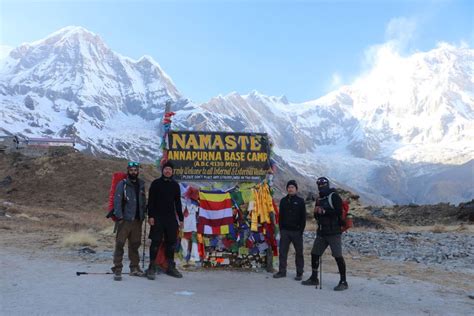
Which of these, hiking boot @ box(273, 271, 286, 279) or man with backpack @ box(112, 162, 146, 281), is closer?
man with backpack @ box(112, 162, 146, 281)

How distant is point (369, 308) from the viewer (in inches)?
302

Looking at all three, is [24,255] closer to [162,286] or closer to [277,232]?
[162,286]

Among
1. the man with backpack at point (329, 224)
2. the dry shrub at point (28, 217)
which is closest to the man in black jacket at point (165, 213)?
the man with backpack at point (329, 224)

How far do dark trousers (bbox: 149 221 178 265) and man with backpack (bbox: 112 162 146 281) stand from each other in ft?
0.99

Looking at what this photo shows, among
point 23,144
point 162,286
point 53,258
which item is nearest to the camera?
point 162,286

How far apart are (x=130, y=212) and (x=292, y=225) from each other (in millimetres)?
3444

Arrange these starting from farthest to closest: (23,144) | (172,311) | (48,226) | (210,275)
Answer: (23,144) < (48,226) < (210,275) < (172,311)

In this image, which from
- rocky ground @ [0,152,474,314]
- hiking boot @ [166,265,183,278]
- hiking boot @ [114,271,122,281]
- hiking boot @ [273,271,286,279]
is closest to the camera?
rocky ground @ [0,152,474,314]

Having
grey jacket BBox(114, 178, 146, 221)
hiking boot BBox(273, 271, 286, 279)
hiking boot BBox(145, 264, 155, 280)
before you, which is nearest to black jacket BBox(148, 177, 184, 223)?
grey jacket BBox(114, 178, 146, 221)

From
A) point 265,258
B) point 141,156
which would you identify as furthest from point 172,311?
point 141,156

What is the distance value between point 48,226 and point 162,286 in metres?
15.9

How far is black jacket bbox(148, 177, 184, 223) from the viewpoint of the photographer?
962cm

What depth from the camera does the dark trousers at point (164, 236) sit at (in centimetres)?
956

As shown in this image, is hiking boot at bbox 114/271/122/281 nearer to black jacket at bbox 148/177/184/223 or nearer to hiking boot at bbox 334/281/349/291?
black jacket at bbox 148/177/184/223
